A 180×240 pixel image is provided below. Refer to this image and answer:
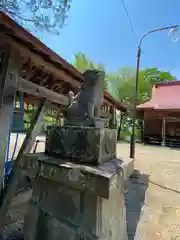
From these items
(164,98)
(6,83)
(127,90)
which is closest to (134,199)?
(6,83)

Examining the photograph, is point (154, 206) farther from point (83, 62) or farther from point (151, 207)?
point (83, 62)

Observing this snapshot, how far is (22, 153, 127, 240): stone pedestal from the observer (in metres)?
1.20

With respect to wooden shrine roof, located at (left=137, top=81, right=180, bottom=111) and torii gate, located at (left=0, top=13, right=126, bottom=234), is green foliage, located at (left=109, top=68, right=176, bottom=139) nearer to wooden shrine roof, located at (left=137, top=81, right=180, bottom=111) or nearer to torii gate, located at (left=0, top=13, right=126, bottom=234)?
wooden shrine roof, located at (left=137, top=81, right=180, bottom=111)

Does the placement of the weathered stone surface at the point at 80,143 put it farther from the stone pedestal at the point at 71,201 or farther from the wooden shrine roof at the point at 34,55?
the wooden shrine roof at the point at 34,55

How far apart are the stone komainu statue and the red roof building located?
13.5 meters

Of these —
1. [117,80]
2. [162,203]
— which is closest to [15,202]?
[162,203]

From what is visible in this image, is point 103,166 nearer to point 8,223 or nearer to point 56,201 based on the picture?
point 56,201

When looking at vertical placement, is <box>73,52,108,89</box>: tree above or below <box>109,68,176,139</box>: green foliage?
above

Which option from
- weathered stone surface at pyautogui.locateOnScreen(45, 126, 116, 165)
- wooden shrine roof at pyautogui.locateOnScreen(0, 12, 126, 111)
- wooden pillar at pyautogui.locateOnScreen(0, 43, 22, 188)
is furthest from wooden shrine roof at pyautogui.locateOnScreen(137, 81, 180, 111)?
weathered stone surface at pyautogui.locateOnScreen(45, 126, 116, 165)

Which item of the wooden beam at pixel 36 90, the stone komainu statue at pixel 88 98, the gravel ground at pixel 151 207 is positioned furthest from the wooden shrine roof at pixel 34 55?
the gravel ground at pixel 151 207

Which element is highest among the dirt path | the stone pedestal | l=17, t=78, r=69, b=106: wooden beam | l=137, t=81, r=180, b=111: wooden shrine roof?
l=137, t=81, r=180, b=111: wooden shrine roof

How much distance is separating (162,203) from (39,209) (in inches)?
133

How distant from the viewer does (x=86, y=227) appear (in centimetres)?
123

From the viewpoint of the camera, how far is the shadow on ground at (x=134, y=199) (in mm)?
2910
